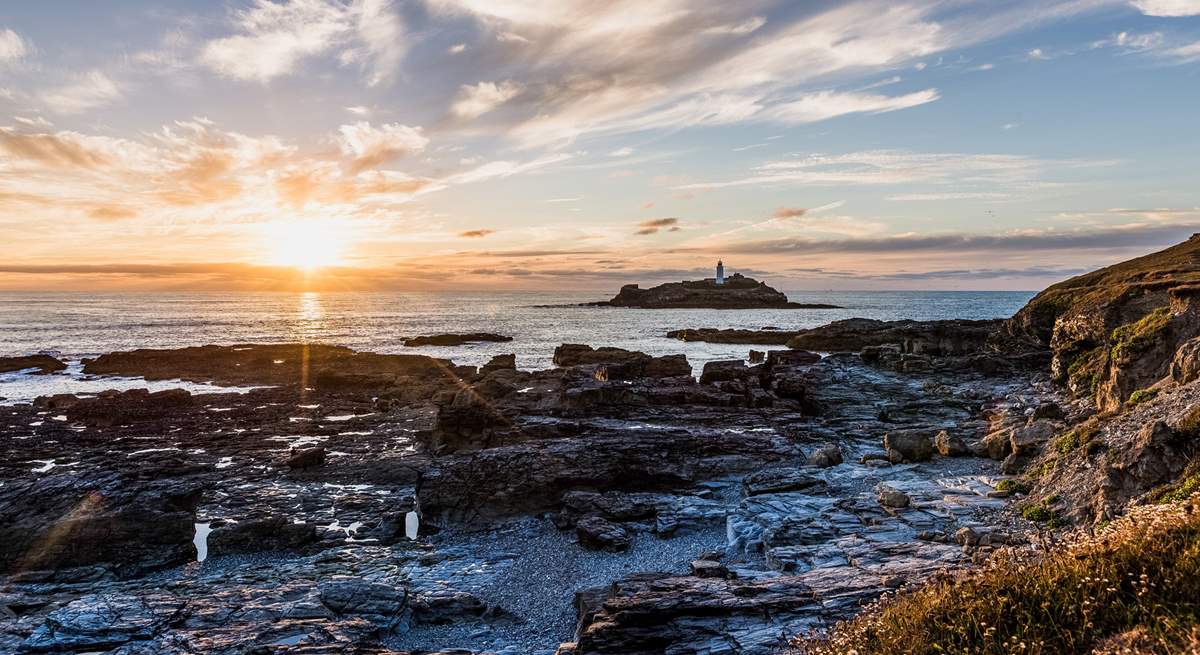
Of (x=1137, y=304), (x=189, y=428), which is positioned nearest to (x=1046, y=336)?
(x=1137, y=304)

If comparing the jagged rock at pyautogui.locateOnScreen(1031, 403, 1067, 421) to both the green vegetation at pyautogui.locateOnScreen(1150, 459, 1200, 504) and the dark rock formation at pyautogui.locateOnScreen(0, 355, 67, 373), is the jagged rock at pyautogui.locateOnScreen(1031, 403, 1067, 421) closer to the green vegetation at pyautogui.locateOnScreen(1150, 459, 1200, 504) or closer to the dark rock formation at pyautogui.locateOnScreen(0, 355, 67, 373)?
the green vegetation at pyautogui.locateOnScreen(1150, 459, 1200, 504)

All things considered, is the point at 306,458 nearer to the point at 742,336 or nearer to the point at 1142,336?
the point at 1142,336

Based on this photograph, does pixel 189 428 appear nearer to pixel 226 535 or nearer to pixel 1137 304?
pixel 226 535

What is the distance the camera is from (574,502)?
69.7ft

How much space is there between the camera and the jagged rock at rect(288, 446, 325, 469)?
27.4 m

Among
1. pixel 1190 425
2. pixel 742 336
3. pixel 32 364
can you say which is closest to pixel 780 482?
pixel 1190 425

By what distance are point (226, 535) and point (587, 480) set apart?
11.9 m

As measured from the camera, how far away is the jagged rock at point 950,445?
24234 mm

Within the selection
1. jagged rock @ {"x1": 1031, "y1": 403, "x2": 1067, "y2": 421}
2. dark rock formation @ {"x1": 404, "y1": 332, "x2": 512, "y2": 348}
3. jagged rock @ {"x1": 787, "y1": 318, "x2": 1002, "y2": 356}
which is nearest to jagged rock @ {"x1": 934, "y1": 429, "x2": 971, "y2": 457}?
jagged rock @ {"x1": 1031, "y1": 403, "x2": 1067, "y2": 421}

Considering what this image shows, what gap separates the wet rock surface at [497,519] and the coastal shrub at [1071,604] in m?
3.25

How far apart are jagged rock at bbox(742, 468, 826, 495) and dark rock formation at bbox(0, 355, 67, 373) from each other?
71.1m

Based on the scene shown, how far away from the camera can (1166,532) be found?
711 cm

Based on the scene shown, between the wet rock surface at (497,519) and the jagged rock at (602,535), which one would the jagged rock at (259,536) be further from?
the jagged rock at (602,535)

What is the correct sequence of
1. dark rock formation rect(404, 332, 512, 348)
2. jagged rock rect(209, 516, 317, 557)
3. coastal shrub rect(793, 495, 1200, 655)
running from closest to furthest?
coastal shrub rect(793, 495, 1200, 655)
jagged rock rect(209, 516, 317, 557)
dark rock formation rect(404, 332, 512, 348)
